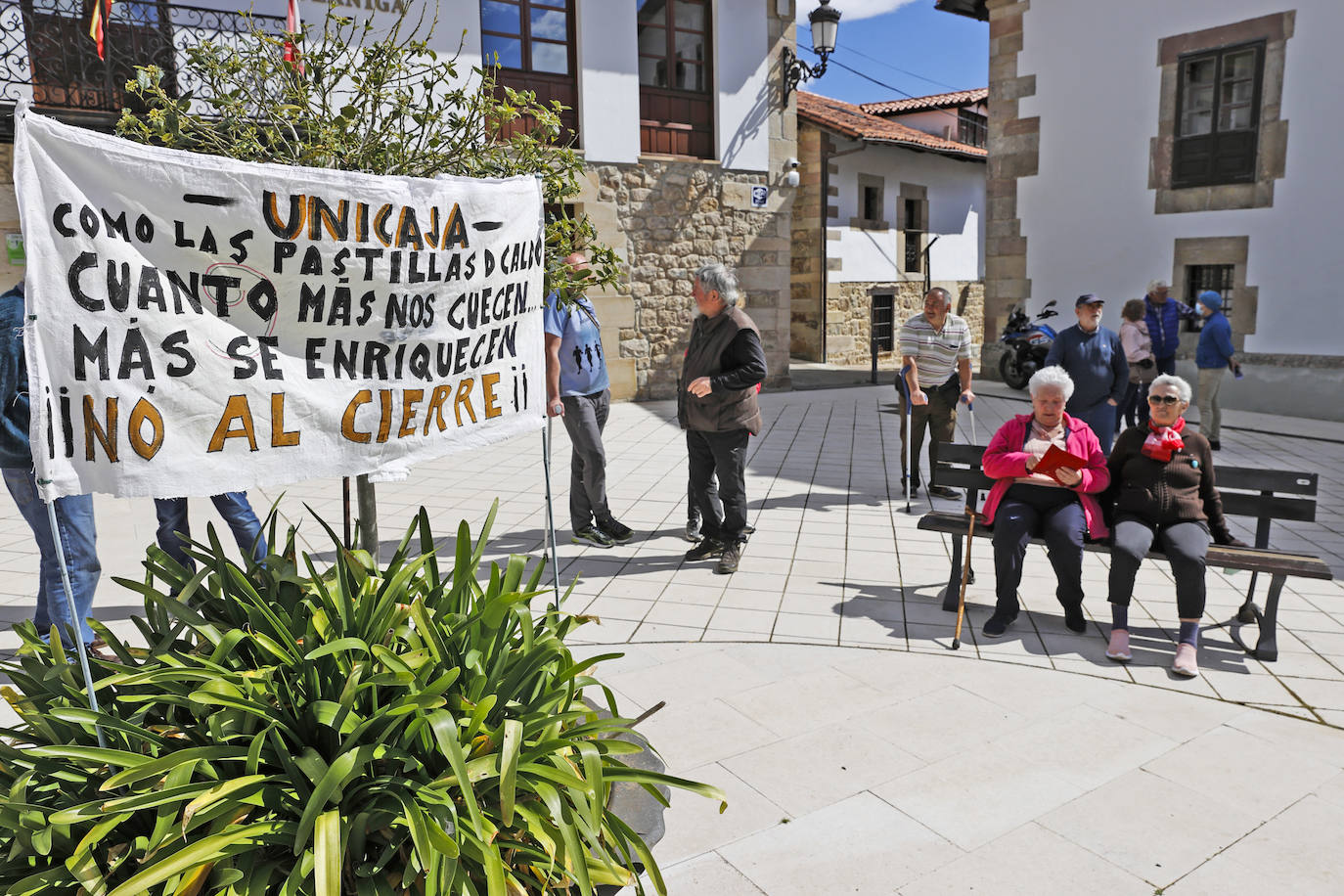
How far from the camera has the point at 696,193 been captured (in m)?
14.1

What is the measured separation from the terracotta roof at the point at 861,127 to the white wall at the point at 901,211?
42cm

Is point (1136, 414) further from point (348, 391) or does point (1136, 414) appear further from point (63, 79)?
point (63, 79)

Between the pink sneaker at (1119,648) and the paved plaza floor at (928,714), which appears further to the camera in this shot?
the pink sneaker at (1119,648)

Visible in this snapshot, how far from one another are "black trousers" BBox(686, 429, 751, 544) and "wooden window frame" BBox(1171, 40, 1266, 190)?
10725 millimetres

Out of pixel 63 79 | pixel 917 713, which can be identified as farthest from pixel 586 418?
pixel 63 79

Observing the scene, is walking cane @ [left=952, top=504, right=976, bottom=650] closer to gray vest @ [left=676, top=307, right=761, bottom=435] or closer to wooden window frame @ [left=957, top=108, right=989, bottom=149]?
gray vest @ [left=676, top=307, right=761, bottom=435]

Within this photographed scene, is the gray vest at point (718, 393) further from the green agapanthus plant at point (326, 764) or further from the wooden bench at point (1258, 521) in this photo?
the green agapanthus plant at point (326, 764)

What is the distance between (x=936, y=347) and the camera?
713 centimetres

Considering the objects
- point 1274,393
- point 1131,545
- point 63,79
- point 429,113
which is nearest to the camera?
point 429,113

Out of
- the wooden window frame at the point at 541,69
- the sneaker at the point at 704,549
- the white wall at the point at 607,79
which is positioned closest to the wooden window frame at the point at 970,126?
the white wall at the point at 607,79

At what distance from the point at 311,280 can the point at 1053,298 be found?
1443 cm

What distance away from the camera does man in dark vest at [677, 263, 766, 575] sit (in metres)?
5.36

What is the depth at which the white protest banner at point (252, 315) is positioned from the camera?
84.2 inches

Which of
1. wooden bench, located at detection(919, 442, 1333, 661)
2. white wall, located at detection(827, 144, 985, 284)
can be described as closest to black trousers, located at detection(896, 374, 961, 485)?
wooden bench, located at detection(919, 442, 1333, 661)
